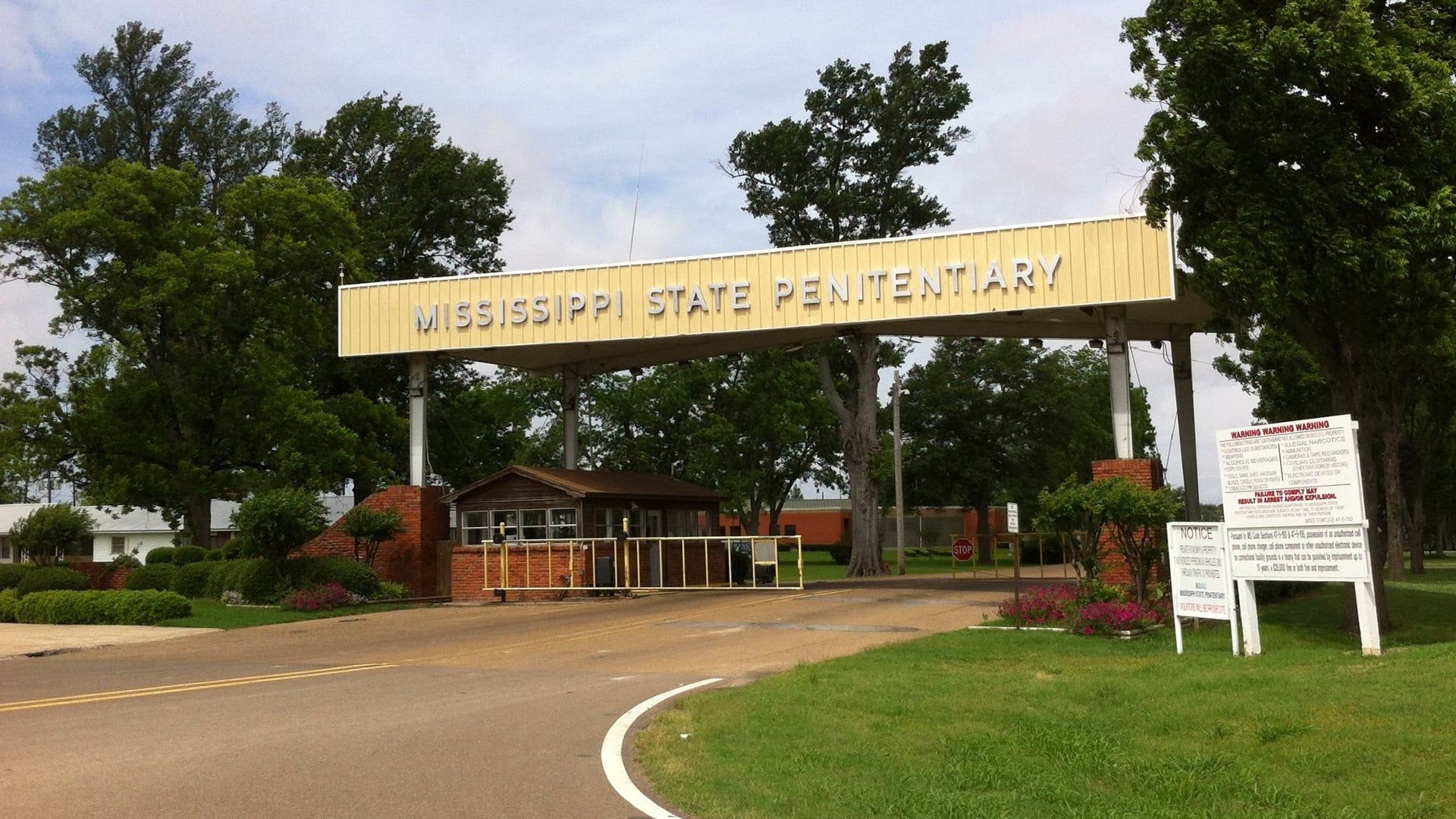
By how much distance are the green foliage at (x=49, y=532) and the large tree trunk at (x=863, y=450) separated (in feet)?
74.4

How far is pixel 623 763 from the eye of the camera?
9.17 meters

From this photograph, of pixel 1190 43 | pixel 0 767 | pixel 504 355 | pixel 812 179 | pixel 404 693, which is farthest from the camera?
pixel 812 179

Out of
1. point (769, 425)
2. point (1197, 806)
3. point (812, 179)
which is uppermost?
point (812, 179)

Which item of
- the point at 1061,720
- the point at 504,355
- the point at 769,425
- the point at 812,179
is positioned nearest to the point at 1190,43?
the point at 1061,720

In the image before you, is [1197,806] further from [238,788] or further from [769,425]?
[769,425]

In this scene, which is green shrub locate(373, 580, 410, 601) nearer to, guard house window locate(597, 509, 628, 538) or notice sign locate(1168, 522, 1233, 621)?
guard house window locate(597, 509, 628, 538)

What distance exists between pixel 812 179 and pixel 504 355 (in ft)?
48.2

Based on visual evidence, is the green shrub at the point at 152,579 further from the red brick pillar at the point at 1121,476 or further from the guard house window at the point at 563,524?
the red brick pillar at the point at 1121,476

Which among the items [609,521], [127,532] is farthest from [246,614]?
[127,532]

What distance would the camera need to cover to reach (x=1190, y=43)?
56.4 ft

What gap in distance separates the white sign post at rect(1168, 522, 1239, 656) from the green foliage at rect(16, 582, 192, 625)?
62.4ft

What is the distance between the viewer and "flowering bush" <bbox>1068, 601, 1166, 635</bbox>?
56.2 feet

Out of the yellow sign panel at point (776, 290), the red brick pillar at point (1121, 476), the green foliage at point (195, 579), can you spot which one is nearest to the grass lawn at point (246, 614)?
the green foliage at point (195, 579)

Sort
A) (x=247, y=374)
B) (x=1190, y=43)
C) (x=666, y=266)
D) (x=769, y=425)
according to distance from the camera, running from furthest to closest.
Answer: (x=769, y=425)
(x=247, y=374)
(x=666, y=266)
(x=1190, y=43)
